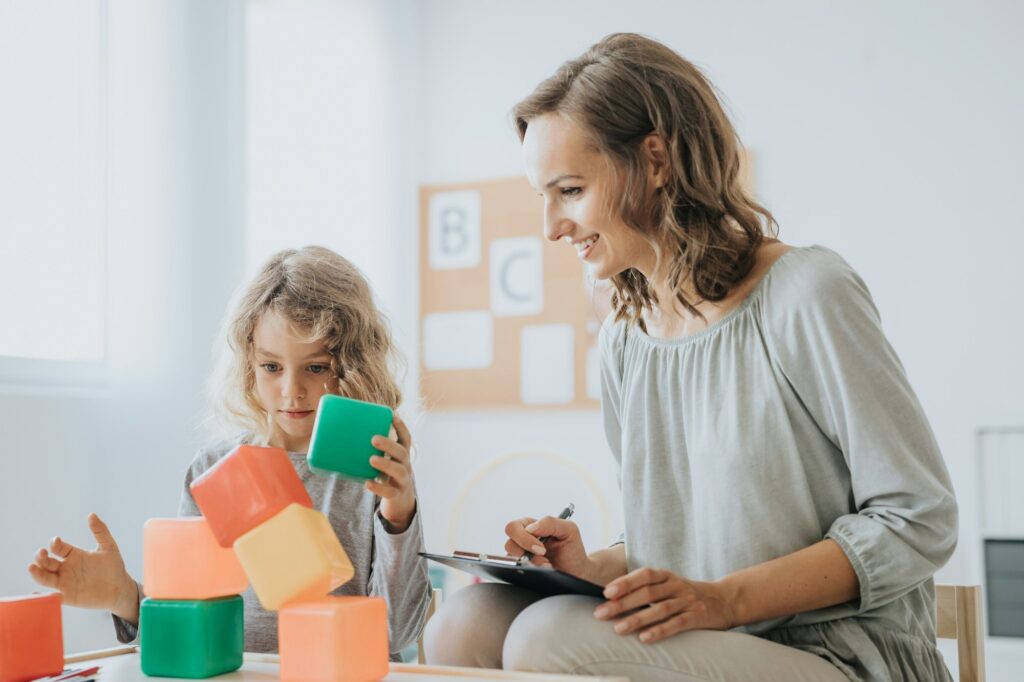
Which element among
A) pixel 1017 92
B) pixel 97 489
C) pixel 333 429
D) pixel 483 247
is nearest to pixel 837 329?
pixel 333 429

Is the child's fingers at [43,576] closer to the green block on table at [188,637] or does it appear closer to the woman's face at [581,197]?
the green block on table at [188,637]

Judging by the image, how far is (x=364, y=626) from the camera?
2.95 feet

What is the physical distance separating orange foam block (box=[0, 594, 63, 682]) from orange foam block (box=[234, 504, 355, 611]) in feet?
0.80

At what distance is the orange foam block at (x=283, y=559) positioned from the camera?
2.98 ft

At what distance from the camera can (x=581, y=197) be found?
1.23 metres

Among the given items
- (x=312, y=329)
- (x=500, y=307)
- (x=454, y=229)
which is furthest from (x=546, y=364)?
(x=312, y=329)

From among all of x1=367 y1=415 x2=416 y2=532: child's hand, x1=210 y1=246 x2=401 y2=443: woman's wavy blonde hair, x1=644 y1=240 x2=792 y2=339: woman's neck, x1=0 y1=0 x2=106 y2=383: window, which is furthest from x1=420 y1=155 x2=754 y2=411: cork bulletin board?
x1=367 y1=415 x2=416 y2=532: child's hand

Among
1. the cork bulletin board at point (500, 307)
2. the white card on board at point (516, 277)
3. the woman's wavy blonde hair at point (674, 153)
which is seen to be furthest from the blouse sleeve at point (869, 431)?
the white card on board at point (516, 277)

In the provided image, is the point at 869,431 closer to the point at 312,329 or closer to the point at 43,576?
the point at 312,329

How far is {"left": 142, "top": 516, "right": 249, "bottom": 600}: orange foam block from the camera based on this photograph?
3.16ft

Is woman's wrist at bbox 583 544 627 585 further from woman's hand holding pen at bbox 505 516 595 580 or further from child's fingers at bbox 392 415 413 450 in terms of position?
child's fingers at bbox 392 415 413 450

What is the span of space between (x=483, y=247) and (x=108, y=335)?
1.43 meters

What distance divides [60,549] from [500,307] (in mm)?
2268

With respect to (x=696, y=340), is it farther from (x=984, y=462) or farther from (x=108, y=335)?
(x=984, y=462)
